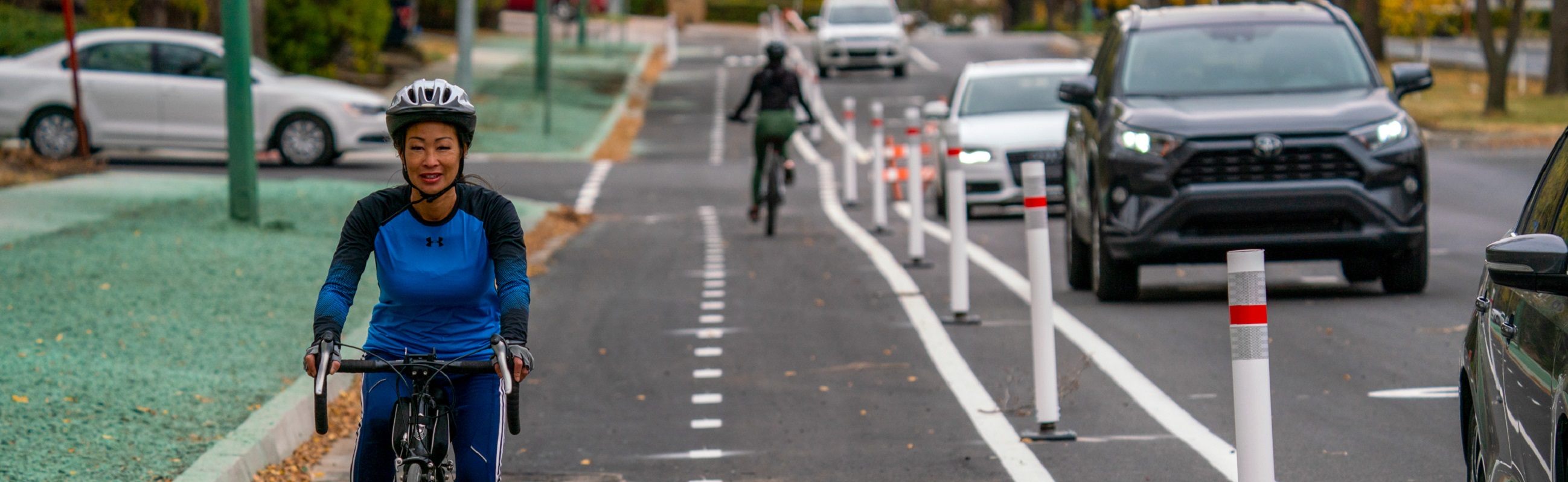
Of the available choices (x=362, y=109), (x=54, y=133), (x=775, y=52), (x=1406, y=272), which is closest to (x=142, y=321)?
(x=1406, y=272)

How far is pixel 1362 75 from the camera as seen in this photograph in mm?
12391

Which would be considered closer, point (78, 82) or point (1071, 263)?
point (1071, 263)

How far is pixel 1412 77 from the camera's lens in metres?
11.7

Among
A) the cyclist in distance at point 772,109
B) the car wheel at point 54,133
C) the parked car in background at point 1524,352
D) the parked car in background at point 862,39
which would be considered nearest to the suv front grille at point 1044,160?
the cyclist in distance at point 772,109

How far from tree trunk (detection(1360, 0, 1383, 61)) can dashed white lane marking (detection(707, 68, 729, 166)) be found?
1513 centimetres

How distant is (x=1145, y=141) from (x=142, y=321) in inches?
226

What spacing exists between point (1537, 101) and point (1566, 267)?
113 ft

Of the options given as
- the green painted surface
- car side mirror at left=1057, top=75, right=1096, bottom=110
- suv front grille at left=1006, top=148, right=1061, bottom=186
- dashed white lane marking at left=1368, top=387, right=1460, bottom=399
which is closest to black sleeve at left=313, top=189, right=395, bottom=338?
the green painted surface

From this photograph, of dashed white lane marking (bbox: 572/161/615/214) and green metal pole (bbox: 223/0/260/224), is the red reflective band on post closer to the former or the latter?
green metal pole (bbox: 223/0/260/224)

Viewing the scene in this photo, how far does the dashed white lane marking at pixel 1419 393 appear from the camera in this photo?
8.51 metres

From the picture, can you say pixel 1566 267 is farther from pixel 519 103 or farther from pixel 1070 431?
pixel 519 103

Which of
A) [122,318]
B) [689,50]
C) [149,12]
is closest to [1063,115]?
[122,318]

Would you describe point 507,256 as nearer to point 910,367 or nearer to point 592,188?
point 910,367

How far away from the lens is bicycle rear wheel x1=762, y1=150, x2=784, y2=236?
1739 centimetres
